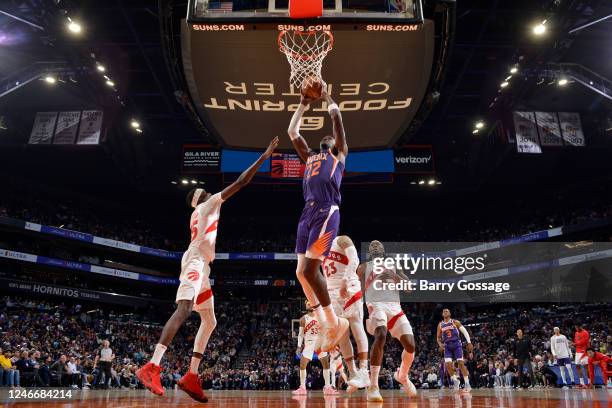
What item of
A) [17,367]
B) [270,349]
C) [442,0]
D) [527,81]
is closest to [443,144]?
[527,81]

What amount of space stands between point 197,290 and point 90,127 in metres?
19.3

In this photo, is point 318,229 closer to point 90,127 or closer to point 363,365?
point 363,365

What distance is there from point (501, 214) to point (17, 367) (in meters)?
31.4

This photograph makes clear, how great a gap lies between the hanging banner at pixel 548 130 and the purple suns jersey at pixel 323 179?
735 inches

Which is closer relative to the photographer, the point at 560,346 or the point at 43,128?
the point at 560,346

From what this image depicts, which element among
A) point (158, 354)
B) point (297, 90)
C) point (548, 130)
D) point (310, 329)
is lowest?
point (158, 354)

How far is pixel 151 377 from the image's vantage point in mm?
5227

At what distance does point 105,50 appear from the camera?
64.6 feet

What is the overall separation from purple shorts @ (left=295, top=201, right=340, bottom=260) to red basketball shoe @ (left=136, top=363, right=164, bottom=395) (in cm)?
205

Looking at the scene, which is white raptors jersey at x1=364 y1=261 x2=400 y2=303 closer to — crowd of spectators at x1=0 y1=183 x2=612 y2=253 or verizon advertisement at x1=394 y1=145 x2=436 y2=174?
verizon advertisement at x1=394 y1=145 x2=436 y2=174

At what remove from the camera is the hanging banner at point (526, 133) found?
20625 millimetres

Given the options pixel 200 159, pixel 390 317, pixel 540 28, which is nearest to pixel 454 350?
pixel 390 317

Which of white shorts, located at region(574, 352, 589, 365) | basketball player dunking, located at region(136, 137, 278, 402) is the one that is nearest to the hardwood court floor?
basketball player dunking, located at region(136, 137, 278, 402)

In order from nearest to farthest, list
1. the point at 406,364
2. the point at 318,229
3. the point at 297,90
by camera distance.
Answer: the point at 318,229, the point at 406,364, the point at 297,90
